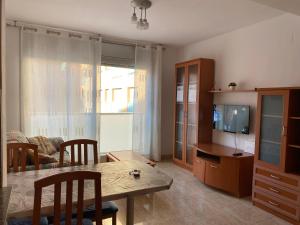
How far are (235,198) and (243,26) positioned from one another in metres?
2.61

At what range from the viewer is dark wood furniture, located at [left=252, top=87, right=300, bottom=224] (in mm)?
2564

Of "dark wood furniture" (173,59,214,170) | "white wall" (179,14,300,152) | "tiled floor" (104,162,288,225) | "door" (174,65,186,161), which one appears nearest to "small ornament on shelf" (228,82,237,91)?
"white wall" (179,14,300,152)

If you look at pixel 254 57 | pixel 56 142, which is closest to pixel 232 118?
pixel 254 57

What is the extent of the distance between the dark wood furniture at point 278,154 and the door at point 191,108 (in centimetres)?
135

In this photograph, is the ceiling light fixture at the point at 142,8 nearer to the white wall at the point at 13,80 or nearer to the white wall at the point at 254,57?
the white wall at the point at 254,57

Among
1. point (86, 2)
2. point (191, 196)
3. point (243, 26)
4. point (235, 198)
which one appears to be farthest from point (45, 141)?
point (243, 26)

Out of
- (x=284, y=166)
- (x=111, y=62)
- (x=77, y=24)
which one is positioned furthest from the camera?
(x=111, y=62)

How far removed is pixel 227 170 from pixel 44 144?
2.83 metres

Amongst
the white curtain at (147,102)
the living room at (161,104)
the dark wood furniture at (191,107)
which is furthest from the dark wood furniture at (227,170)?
the white curtain at (147,102)

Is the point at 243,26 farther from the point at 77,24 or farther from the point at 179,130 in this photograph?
the point at 77,24

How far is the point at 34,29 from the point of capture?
380 cm

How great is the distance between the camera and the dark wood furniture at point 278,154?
2564 millimetres

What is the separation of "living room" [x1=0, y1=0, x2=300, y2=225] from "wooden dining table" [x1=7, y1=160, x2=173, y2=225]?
12 millimetres

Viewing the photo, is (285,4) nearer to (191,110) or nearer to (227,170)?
(227,170)
